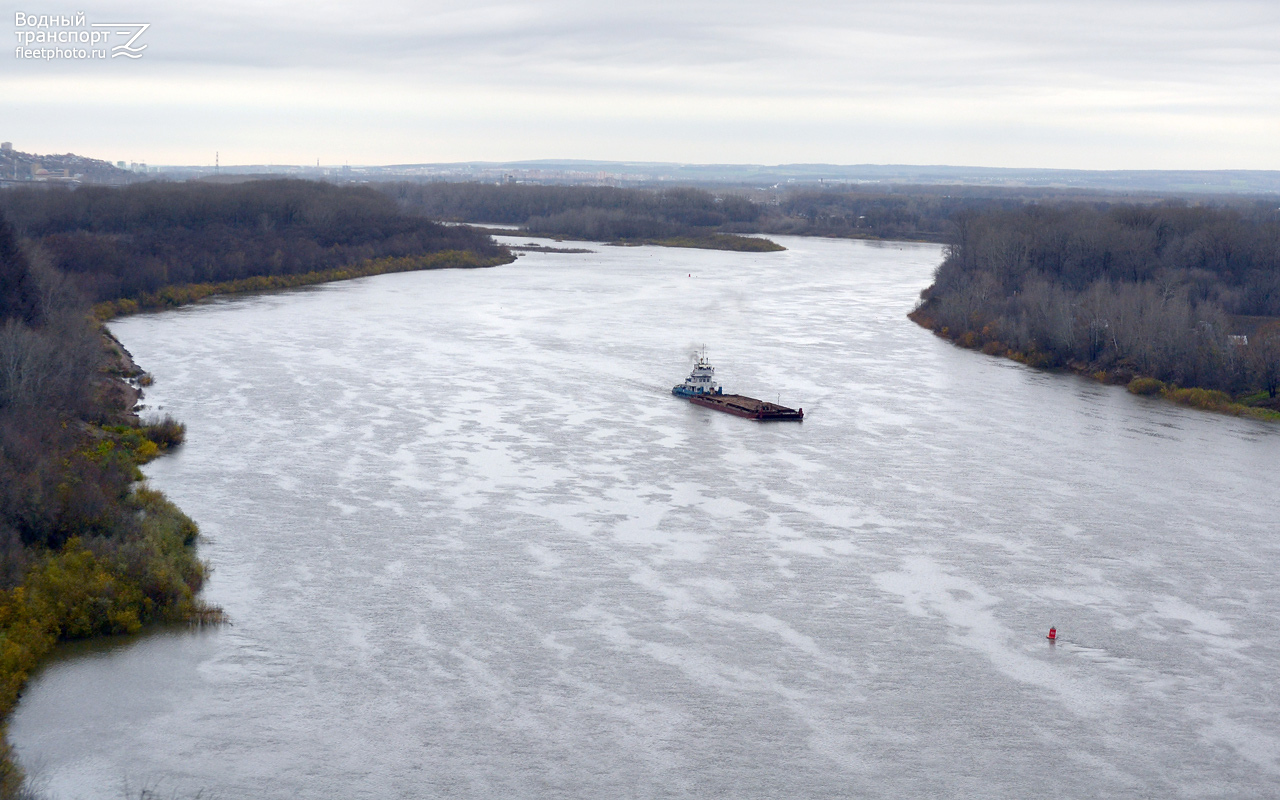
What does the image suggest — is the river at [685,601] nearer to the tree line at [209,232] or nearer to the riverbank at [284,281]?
the riverbank at [284,281]

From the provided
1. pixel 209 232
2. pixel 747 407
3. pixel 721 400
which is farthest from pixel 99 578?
pixel 209 232

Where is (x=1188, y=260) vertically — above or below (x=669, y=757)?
above

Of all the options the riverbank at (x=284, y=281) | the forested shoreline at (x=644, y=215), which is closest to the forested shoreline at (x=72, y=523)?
the riverbank at (x=284, y=281)

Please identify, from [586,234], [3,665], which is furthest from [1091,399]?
[586,234]

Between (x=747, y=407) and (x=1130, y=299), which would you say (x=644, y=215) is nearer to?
(x=1130, y=299)

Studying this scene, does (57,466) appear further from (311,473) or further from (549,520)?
(549,520)

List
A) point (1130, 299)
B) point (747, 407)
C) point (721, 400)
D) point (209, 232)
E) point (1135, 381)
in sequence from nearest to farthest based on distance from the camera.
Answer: point (747, 407) < point (721, 400) < point (1135, 381) < point (1130, 299) < point (209, 232)

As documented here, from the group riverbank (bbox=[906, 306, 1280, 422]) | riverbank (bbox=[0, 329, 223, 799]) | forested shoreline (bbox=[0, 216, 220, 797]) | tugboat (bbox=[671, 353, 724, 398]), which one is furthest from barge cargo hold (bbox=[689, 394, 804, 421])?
riverbank (bbox=[0, 329, 223, 799])
